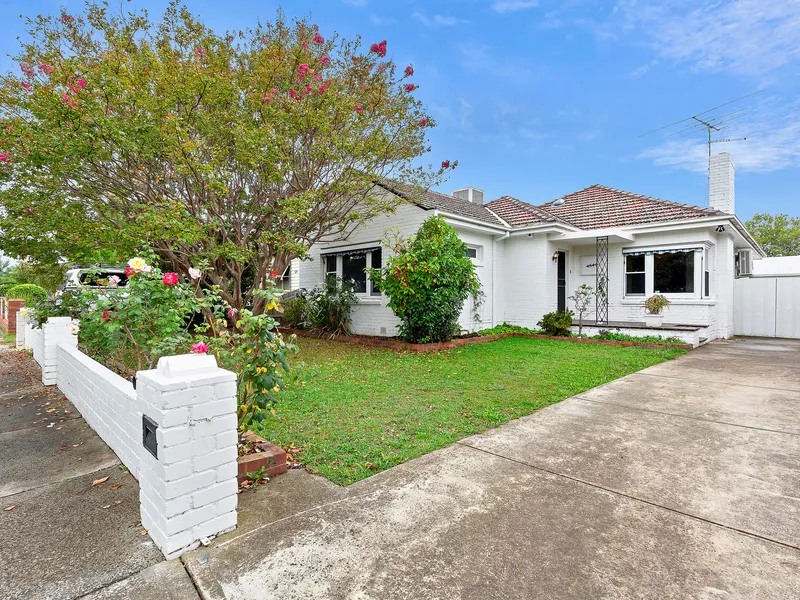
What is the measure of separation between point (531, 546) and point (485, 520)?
0.33m

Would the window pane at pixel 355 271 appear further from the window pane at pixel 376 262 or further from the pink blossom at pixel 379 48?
the pink blossom at pixel 379 48

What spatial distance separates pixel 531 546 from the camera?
230cm

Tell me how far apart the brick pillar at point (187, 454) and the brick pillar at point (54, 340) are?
4.16 metres

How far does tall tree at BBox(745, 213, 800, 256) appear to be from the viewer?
1165 inches

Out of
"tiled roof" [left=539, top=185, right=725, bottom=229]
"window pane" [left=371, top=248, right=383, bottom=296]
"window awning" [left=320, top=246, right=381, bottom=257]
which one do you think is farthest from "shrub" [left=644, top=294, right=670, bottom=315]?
"window awning" [left=320, top=246, right=381, bottom=257]

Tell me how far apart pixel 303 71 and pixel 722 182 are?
12487 mm

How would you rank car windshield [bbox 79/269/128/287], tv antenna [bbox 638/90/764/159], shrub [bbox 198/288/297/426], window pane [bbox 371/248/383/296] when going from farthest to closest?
tv antenna [bbox 638/90/764/159], window pane [bbox 371/248/383/296], car windshield [bbox 79/269/128/287], shrub [bbox 198/288/297/426]

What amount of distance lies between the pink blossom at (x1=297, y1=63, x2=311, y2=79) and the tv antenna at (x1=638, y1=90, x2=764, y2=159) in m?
12.4

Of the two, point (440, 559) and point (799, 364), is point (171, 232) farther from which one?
point (799, 364)

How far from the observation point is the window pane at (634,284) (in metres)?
12.2

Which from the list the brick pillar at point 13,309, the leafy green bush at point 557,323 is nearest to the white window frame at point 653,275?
the leafy green bush at point 557,323

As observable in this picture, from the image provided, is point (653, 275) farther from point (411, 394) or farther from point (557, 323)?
point (411, 394)

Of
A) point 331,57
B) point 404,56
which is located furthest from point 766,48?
point 331,57

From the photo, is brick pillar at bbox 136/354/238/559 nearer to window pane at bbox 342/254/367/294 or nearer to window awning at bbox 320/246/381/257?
window awning at bbox 320/246/381/257
